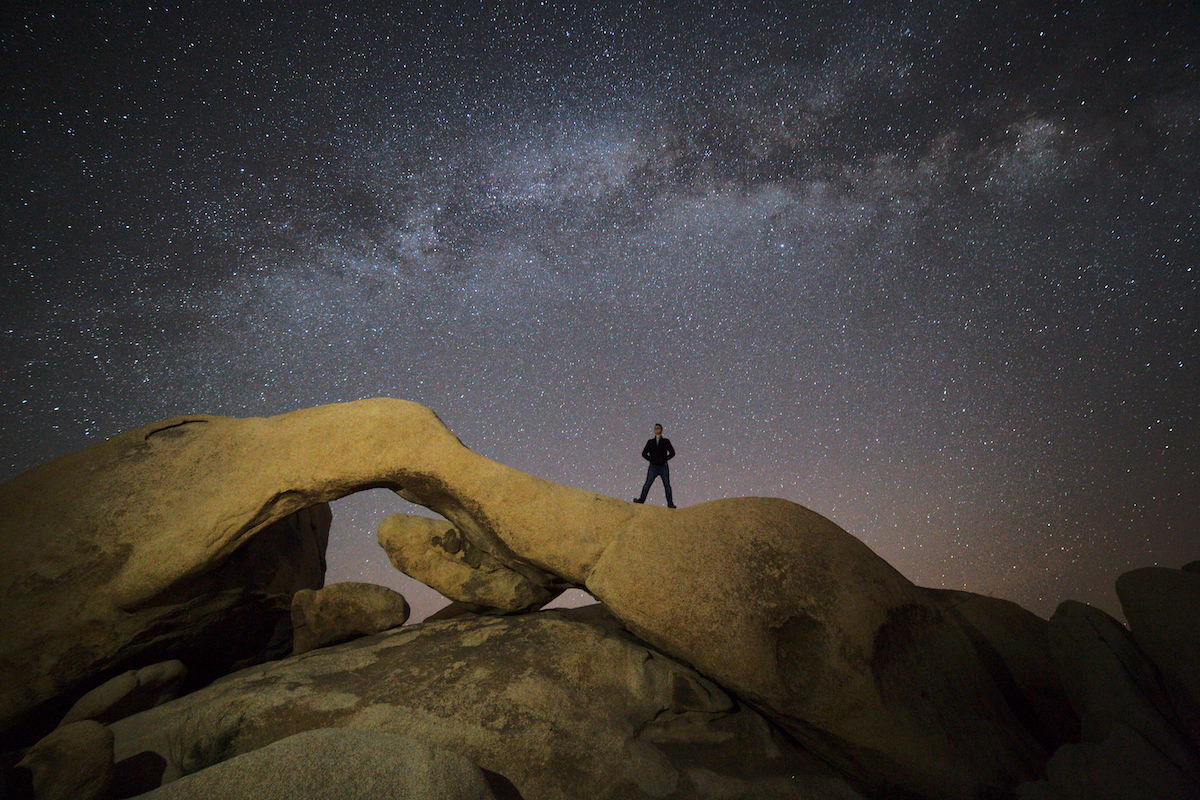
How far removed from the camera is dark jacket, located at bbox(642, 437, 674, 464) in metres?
10.7

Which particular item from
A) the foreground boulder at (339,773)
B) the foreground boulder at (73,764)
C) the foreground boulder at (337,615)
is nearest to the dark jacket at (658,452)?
the foreground boulder at (337,615)

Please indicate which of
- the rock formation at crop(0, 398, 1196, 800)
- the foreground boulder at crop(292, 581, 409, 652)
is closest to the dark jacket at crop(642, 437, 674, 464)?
the rock formation at crop(0, 398, 1196, 800)

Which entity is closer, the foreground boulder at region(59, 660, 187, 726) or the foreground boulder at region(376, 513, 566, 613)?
the foreground boulder at region(59, 660, 187, 726)

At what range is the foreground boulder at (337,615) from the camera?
721cm

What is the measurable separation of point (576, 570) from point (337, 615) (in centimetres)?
361

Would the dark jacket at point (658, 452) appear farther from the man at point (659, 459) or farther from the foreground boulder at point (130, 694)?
the foreground boulder at point (130, 694)

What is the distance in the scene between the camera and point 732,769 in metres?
5.27

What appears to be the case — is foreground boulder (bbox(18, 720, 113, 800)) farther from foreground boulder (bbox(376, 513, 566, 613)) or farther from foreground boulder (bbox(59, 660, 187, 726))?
foreground boulder (bbox(376, 513, 566, 613))

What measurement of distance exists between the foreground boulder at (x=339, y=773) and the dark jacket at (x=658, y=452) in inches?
294

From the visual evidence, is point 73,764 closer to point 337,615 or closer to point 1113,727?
point 337,615

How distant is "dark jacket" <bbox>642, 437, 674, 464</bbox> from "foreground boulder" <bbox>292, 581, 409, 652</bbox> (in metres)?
5.49

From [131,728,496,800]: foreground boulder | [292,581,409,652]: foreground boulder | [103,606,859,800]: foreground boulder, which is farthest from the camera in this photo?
[292,581,409,652]: foreground boulder

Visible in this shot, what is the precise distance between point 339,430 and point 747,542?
535 centimetres

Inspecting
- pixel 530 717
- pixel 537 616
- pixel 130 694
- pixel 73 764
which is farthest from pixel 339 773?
pixel 130 694
